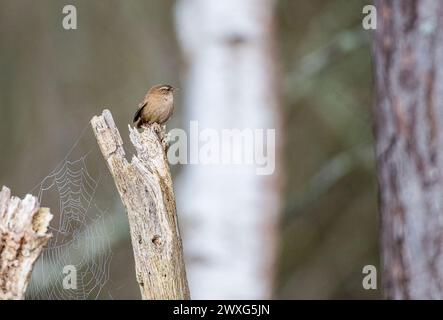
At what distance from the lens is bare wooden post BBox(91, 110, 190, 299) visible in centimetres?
277

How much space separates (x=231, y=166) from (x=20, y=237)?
292cm

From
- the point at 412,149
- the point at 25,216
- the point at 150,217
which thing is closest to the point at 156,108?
the point at 412,149

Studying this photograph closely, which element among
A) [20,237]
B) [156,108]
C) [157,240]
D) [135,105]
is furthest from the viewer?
[135,105]

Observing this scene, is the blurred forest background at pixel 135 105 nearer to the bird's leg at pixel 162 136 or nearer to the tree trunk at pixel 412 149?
the tree trunk at pixel 412 149

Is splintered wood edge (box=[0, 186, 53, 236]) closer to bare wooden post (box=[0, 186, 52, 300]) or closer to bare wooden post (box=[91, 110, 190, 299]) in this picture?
bare wooden post (box=[0, 186, 52, 300])

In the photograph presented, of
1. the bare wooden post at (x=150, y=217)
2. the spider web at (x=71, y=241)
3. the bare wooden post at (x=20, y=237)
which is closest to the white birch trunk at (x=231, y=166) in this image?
the spider web at (x=71, y=241)

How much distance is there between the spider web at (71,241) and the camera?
12.9 feet

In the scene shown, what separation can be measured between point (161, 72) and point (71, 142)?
1.19 meters

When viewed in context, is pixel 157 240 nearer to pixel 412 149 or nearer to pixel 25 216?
pixel 25 216

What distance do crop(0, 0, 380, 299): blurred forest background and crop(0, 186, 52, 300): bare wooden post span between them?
5.27 meters

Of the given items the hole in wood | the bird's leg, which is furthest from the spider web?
the hole in wood

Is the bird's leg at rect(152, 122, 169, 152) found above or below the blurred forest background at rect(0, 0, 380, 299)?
below

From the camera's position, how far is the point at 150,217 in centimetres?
280
